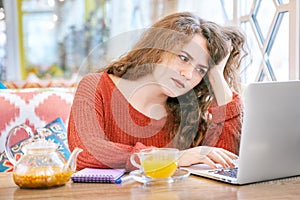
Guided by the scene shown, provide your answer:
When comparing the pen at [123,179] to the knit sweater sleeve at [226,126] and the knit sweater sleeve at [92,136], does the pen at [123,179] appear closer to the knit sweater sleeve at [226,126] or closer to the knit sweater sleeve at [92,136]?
the knit sweater sleeve at [92,136]

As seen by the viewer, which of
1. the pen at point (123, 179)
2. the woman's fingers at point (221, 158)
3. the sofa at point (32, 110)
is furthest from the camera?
the sofa at point (32, 110)

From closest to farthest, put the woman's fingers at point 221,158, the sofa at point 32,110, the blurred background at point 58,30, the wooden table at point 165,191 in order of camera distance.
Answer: the wooden table at point 165,191
the woman's fingers at point 221,158
the sofa at point 32,110
the blurred background at point 58,30

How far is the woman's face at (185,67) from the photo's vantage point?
4.96 ft

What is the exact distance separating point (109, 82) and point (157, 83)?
0.58 feet

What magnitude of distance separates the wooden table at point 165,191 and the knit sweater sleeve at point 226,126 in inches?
20.0

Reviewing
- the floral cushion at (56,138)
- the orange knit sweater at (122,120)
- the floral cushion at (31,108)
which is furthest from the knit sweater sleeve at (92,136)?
the floral cushion at (31,108)

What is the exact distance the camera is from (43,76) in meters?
3.90

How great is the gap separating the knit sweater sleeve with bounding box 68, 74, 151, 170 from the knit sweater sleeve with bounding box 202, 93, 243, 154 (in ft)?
1.12

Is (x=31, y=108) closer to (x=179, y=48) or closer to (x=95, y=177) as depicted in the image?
(x=179, y=48)

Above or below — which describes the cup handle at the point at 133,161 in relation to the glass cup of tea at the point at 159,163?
below

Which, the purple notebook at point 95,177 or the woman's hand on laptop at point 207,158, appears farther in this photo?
the woman's hand on laptop at point 207,158

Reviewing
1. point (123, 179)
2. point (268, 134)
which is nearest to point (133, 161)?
point (123, 179)

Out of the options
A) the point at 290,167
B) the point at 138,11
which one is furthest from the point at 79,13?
the point at 290,167

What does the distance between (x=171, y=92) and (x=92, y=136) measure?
0.32m
